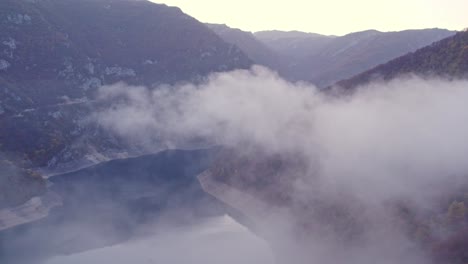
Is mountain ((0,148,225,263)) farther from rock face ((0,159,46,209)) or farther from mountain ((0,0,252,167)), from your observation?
mountain ((0,0,252,167))

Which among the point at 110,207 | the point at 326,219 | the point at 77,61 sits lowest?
the point at 110,207

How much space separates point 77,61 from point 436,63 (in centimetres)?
8626

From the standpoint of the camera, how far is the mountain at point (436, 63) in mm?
61094

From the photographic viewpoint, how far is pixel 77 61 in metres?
125

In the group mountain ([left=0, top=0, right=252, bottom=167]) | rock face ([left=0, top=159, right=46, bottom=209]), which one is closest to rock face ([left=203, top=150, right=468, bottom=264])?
rock face ([left=0, top=159, right=46, bottom=209])

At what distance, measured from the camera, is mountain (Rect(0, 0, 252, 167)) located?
9791cm

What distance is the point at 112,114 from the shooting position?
11831 cm

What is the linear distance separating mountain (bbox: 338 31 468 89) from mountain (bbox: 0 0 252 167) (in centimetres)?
5724

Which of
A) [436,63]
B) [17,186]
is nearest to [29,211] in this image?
[17,186]

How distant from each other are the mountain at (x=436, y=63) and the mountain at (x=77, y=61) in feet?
188

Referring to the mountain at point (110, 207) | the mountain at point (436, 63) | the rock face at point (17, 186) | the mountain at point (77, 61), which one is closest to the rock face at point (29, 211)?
the mountain at point (110, 207)

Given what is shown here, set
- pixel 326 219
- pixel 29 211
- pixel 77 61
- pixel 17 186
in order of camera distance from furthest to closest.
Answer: pixel 77 61
pixel 17 186
pixel 29 211
pixel 326 219

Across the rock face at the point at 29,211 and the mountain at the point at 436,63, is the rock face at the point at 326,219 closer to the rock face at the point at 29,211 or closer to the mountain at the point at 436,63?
the mountain at the point at 436,63

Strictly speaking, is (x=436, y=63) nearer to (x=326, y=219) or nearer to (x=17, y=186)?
(x=326, y=219)
